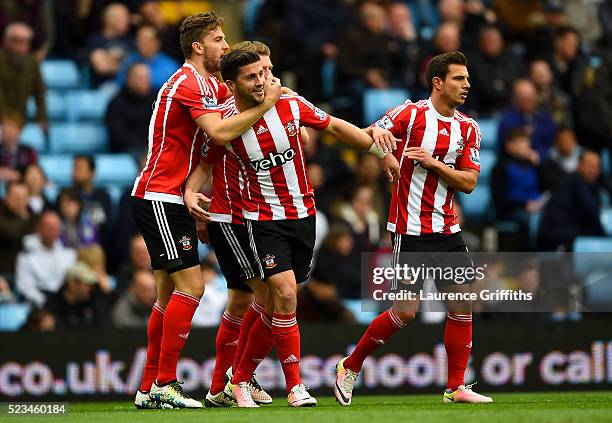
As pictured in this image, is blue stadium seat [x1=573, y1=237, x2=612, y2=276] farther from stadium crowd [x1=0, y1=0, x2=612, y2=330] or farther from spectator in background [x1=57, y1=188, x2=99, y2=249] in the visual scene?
spectator in background [x1=57, y1=188, x2=99, y2=249]

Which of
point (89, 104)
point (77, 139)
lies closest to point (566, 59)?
point (89, 104)

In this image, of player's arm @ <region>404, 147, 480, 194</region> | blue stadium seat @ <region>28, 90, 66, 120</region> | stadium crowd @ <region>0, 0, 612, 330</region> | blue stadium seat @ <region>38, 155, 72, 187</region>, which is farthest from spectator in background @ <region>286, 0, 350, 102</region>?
player's arm @ <region>404, 147, 480, 194</region>

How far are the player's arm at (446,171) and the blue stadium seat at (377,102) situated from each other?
6113 mm

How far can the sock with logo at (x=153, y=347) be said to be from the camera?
9.21 meters

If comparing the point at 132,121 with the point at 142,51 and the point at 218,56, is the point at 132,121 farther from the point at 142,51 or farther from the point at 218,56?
the point at 218,56

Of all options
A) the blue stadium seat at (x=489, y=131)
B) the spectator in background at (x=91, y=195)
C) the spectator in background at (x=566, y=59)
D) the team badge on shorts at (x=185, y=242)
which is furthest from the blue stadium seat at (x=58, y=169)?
the spectator in background at (x=566, y=59)

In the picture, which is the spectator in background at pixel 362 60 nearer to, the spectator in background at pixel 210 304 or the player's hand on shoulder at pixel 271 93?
the spectator in background at pixel 210 304

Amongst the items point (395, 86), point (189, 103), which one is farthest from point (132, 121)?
point (189, 103)

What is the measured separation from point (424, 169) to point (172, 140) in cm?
176

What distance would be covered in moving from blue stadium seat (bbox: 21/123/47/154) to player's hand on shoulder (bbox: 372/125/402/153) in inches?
266

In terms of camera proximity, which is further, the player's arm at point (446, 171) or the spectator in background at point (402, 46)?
the spectator in background at point (402, 46)

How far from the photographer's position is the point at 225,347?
949cm

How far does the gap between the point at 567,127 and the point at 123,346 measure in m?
7.01

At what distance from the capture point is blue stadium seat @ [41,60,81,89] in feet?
51.6
